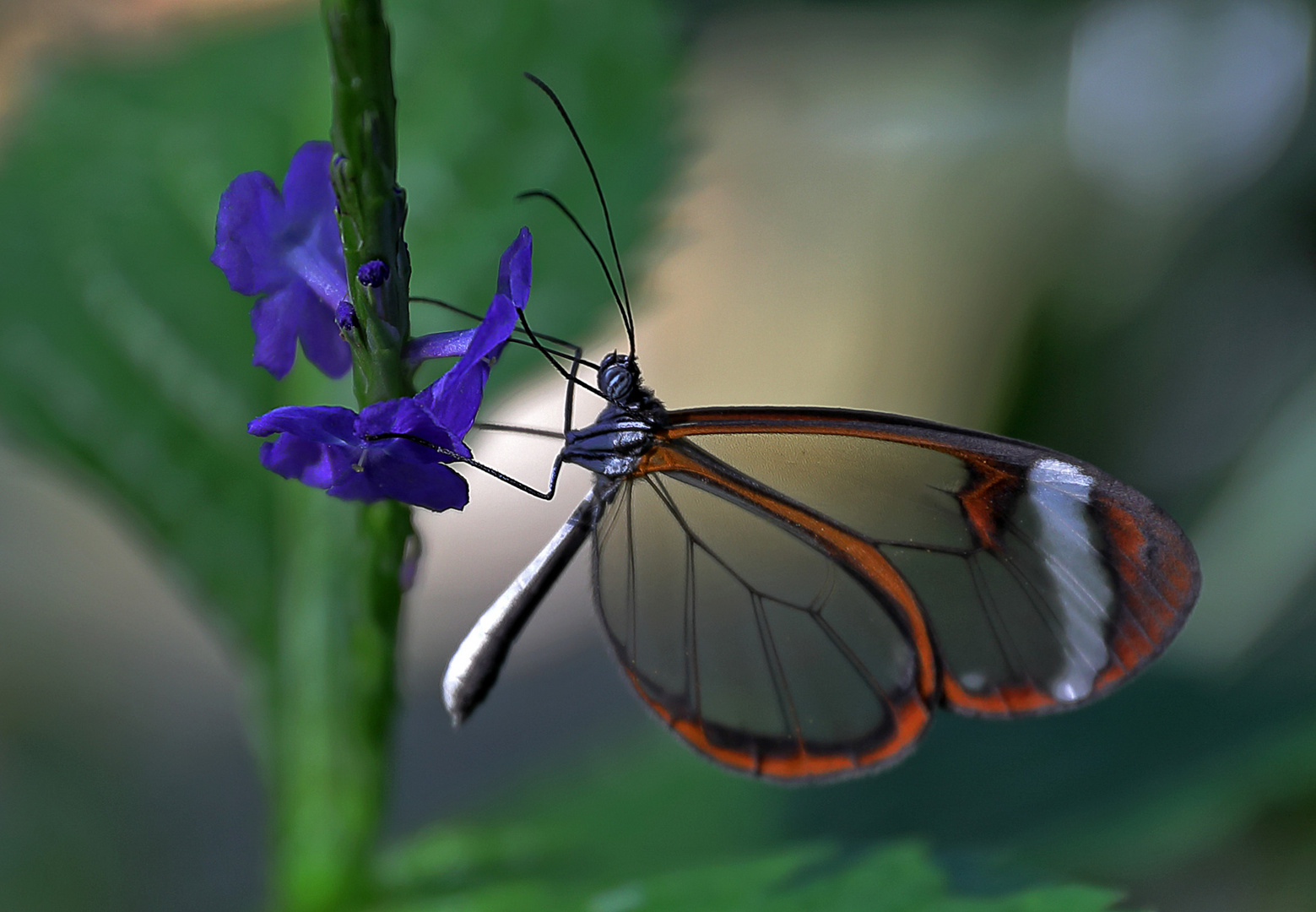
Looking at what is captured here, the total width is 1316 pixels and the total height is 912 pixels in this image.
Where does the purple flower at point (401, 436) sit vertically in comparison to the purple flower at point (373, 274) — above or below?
below

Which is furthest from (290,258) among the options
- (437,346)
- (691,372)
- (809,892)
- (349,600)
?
(691,372)

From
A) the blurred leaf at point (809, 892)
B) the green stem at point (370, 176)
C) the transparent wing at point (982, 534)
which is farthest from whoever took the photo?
the transparent wing at point (982, 534)

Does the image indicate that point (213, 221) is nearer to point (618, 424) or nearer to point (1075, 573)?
point (618, 424)

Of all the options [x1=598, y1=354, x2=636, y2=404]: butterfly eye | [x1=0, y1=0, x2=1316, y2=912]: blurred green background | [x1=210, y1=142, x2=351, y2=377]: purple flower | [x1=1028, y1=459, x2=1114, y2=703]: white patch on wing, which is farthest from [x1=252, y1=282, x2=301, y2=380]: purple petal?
[x1=1028, y1=459, x2=1114, y2=703]: white patch on wing

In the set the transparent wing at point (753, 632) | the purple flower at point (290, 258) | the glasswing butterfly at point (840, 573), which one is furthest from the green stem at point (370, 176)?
the transparent wing at point (753, 632)

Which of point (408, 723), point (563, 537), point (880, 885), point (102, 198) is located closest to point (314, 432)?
point (563, 537)

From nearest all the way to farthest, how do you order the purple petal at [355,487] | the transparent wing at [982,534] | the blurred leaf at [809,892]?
the purple petal at [355,487]
the blurred leaf at [809,892]
the transparent wing at [982,534]

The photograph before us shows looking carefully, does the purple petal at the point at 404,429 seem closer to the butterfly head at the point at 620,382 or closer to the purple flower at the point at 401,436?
the purple flower at the point at 401,436
